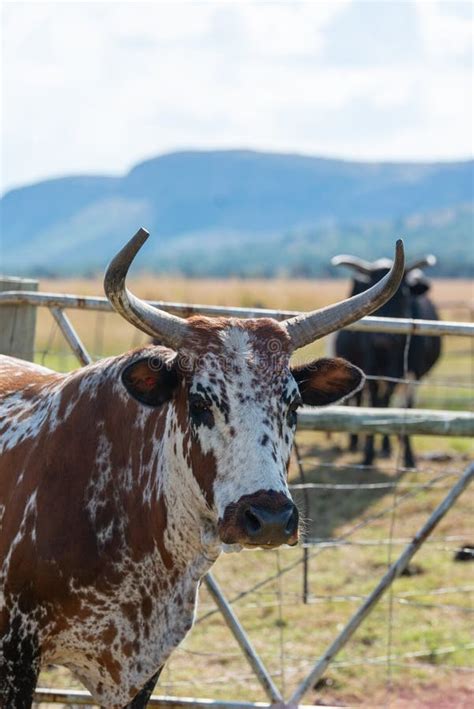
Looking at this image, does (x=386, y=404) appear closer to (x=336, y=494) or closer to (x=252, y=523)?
(x=336, y=494)

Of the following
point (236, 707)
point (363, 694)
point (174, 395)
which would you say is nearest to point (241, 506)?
point (174, 395)

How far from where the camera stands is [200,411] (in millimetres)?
4152

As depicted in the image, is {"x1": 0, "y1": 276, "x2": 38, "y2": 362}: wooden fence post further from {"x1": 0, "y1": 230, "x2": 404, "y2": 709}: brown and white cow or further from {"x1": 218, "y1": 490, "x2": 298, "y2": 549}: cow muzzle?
{"x1": 218, "y1": 490, "x2": 298, "y2": 549}: cow muzzle

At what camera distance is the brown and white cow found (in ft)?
13.6

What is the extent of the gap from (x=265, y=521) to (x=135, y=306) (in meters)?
0.95

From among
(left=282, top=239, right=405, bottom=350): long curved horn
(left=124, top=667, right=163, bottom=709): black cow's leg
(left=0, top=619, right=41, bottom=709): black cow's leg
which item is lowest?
(left=124, top=667, right=163, bottom=709): black cow's leg

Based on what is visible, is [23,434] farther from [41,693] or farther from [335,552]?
[335,552]

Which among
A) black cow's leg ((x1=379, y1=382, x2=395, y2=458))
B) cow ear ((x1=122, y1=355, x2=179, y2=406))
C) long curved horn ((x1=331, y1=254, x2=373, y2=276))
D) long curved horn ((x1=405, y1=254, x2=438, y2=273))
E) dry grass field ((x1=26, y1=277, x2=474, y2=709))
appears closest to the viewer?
cow ear ((x1=122, y1=355, x2=179, y2=406))

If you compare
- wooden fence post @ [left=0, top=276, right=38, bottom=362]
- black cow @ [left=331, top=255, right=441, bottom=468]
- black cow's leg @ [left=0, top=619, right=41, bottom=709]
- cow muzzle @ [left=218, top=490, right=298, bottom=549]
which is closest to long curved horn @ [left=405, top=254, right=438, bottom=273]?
black cow @ [left=331, top=255, right=441, bottom=468]

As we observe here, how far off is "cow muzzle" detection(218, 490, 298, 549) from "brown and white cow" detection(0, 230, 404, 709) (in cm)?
21

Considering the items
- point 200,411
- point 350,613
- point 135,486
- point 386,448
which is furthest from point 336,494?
point 200,411

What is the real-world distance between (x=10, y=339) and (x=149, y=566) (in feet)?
6.67

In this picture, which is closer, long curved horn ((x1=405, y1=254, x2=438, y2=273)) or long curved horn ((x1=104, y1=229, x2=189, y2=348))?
long curved horn ((x1=104, y1=229, x2=189, y2=348))

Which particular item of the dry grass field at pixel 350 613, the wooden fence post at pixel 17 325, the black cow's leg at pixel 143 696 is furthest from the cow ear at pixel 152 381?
the wooden fence post at pixel 17 325
